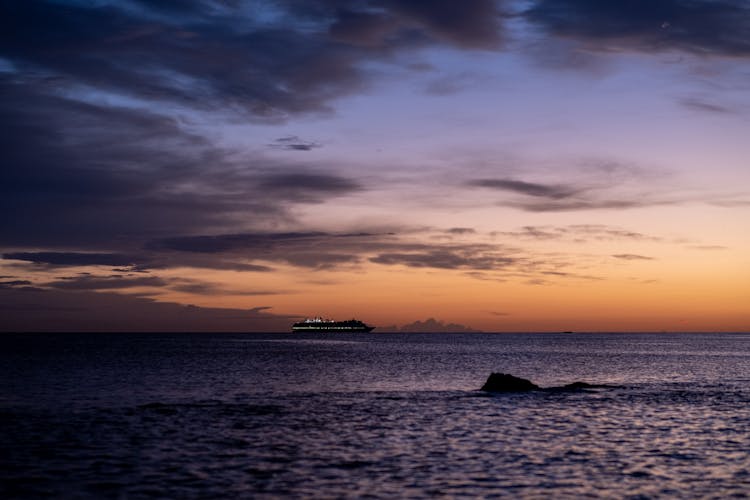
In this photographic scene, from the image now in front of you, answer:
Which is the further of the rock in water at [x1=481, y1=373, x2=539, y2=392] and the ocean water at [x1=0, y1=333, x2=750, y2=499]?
the rock in water at [x1=481, y1=373, x2=539, y2=392]

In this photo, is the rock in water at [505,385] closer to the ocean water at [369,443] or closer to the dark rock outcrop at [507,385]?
the dark rock outcrop at [507,385]

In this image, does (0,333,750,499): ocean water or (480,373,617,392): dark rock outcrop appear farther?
(480,373,617,392): dark rock outcrop

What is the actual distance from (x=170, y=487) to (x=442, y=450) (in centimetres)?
1437

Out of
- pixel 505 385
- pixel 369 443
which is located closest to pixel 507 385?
pixel 505 385

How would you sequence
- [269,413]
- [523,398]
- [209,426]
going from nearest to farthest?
[209,426]
[269,413]
[523,398]

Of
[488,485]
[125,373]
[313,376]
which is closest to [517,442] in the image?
[488,485]

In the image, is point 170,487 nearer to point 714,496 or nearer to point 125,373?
point 714,496

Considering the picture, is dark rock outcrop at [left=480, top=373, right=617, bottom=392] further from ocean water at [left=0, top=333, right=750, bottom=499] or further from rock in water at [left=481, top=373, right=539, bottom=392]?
ocean water at [left=0, top=333, right=750, bottom=499]

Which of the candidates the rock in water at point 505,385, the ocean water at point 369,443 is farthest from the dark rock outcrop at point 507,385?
the ocean water at point 369,443

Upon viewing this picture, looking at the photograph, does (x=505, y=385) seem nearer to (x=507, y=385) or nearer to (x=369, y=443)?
(x=507, y=385)

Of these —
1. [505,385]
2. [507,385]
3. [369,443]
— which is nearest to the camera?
[369,443]

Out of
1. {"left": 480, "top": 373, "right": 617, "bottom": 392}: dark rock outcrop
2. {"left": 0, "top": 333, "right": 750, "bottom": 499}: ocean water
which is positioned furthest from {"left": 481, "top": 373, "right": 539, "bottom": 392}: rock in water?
{"left": 0, "top": 333, "right": 750, "bottom": 499}: ocean water

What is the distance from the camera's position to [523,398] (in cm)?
6175

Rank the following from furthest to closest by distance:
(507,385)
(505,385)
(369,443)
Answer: (507,385), (505,385), (369,443)
